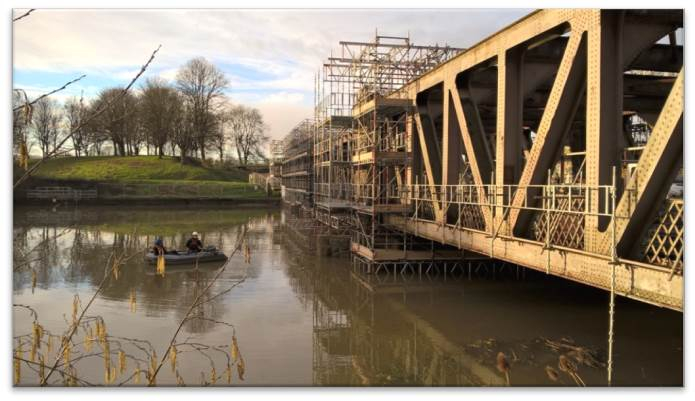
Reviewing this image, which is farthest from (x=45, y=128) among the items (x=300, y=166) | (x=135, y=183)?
(x=135, y=183)

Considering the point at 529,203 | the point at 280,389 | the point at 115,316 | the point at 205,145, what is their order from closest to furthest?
the point at 280,389
the point at 529,203
the point at 115,316
the point at 205,145

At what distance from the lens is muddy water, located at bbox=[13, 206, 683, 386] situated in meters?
8.56

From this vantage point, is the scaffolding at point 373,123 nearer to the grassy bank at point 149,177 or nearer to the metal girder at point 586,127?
the metal girder at point 586,127

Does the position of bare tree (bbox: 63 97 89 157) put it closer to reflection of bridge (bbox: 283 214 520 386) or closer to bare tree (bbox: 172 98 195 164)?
reflection of bridge (bbox: 283 214 520 386)

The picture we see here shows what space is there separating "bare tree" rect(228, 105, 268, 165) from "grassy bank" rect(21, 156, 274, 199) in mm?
10597

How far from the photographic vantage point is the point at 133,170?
57.1m

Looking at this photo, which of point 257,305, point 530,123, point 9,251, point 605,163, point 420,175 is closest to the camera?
point 9,251

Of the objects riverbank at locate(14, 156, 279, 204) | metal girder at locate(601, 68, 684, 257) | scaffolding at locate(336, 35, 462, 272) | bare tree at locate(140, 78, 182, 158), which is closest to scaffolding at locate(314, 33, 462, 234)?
scaffolding at locate(336, 35, 462, 272)

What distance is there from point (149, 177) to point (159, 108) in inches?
322

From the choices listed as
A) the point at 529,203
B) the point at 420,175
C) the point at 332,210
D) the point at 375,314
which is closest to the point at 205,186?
the point at 332,210

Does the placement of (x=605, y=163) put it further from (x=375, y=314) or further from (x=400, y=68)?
(x=400, y=68)

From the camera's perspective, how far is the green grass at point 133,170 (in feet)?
170

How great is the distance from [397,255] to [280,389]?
1052 cm

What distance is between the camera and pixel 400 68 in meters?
21.5
